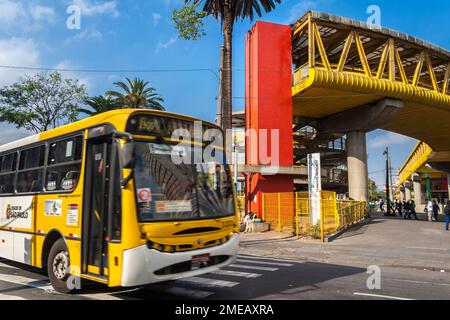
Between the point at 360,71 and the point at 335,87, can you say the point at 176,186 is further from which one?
the point at 360,71

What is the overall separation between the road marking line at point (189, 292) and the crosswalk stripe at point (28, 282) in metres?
2.29

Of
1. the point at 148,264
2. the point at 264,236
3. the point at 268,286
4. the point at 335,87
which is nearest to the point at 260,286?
the point at 268,286

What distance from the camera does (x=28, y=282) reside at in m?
8.20

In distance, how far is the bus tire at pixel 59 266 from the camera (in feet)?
23.0

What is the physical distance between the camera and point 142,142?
6.24 m

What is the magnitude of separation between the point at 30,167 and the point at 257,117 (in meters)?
16.9

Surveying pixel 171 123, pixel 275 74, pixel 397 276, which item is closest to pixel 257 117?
pixel 275 74

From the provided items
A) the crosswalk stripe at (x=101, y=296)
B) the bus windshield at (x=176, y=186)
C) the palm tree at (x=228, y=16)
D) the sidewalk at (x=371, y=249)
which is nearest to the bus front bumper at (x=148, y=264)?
the bus windshield at (x=176, y=186)

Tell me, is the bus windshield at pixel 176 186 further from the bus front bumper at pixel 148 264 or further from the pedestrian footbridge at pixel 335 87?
the pedestrian footbridge at pixel 335 87

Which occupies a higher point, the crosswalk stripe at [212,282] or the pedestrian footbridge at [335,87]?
the pedestrian footbridge at [335,87]

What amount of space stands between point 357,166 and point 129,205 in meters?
28.0

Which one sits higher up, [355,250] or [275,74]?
[275,74]

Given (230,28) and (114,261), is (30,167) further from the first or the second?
(230,28)

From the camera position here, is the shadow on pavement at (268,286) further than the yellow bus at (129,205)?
Yes
